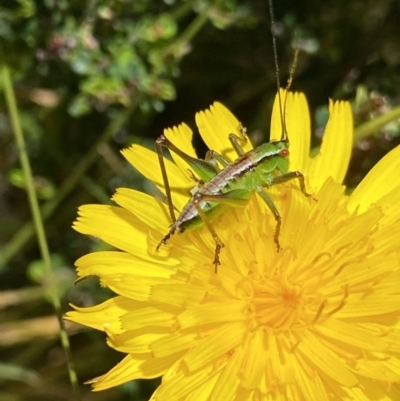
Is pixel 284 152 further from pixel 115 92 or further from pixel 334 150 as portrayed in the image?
pixel 115 92

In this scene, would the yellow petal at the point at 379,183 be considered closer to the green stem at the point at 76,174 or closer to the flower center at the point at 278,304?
the flower center at the point at 278,304

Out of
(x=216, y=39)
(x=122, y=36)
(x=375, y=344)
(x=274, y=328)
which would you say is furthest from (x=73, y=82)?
(x=375, y=344)

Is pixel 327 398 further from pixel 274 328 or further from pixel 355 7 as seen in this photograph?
pixel 355 7

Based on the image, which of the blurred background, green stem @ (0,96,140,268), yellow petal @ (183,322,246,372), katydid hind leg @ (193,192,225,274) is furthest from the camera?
green stem @ (0,96,140,268)

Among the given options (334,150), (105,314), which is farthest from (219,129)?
(105,314)

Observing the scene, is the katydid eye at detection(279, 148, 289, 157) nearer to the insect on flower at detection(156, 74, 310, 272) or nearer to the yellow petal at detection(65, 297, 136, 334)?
the insect on flower at detection(156, 74, 310, 272)

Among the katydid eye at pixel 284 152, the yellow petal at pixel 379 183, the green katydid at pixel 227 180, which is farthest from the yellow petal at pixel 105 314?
the yellow petal at pixel 379 183

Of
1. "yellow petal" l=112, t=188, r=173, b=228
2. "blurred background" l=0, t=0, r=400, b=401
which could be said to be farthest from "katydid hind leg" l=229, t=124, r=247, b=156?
"blurred background" l=0, t=0, r=400, b=401
